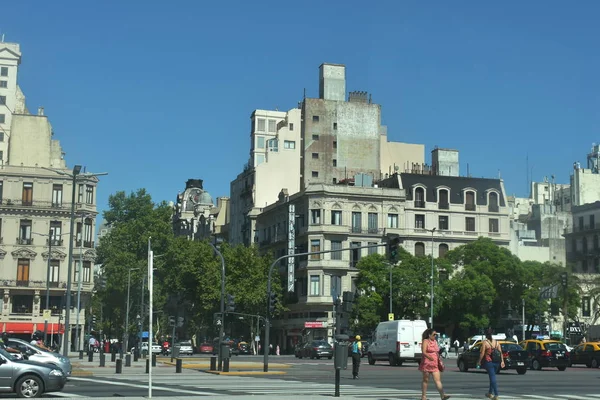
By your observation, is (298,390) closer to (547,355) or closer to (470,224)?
(547,355)

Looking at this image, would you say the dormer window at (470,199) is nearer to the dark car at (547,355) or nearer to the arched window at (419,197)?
the arched window at (419,197)

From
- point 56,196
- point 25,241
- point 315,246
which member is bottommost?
point 25,241

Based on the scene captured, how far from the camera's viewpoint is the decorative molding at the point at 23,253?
8367 cm

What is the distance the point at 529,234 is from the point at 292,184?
33.0 m

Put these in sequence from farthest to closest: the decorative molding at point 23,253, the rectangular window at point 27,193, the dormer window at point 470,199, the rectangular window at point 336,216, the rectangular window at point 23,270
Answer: the dormer window at point 470,199, the rectangular window at point 336,216, the rectangular window at point 27,193, the rectangular window at point 23,270, the decorative molding at point 23,253

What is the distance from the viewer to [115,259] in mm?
88375

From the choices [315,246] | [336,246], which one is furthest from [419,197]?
[315,246]

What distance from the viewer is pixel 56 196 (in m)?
85.4

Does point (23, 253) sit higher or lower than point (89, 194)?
lower

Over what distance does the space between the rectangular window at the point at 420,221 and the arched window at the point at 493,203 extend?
7499mm

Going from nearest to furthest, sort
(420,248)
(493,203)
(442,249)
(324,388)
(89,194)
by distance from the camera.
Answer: (324,388) < (89,194) < (420,248) < (442,249) < (493,203)

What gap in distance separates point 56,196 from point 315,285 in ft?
85.2

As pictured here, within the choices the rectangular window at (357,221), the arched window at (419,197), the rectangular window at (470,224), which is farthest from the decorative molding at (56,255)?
the rectangular window at (470,224)

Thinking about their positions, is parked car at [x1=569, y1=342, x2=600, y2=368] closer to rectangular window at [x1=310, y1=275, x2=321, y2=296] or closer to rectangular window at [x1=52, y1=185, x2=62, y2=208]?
rectangular window at [x1=310, y1=275, x2=321, y2=296]
